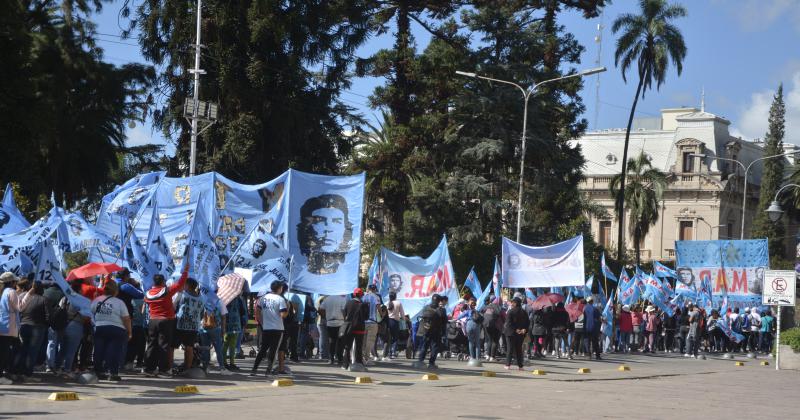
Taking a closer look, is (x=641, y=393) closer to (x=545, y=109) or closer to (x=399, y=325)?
(x=399, y=325)

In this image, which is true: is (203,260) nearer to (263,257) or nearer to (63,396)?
(263,257)

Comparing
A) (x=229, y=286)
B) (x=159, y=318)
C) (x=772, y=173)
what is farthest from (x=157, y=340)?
(x=772, y=173)

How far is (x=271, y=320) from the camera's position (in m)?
19.3

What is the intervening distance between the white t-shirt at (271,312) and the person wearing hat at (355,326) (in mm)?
2425

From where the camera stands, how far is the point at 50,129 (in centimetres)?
3356

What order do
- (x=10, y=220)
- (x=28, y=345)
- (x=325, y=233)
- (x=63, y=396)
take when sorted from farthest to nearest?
1. (x=325, y=233)
2. (x=10, y=220)
3. (x=28, y=345)
4. (x=63, y=396)

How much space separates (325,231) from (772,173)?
223ft

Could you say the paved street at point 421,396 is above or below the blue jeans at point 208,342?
below

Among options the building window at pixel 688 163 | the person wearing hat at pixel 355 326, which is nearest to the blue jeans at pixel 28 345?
the person wearing hat at pixel 355 326

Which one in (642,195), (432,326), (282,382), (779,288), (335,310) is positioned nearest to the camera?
(282,382)

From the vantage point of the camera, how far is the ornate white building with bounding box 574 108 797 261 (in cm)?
8719

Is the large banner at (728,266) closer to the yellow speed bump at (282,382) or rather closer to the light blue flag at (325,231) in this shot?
the light blue flag at (325,231)

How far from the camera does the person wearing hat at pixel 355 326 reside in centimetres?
2177

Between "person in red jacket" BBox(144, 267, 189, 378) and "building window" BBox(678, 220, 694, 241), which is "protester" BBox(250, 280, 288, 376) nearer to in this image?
"person in red jacket" BBox(144, 267, 189, 378)
